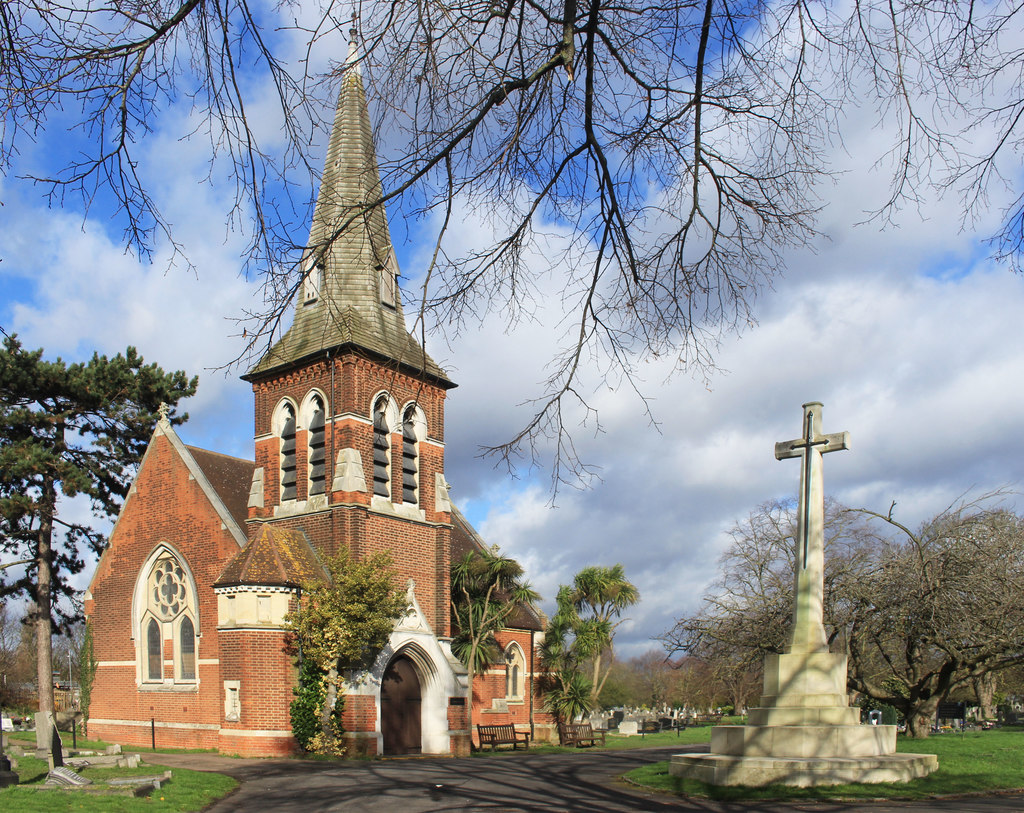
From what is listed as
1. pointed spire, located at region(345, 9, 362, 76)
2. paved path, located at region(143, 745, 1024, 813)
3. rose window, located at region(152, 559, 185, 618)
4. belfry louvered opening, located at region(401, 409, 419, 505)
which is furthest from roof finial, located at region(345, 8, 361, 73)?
rose window, located at region(152, 559, 185, 618)

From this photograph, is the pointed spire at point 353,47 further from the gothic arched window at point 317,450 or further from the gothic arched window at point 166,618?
the gothic arched window at point 166,618

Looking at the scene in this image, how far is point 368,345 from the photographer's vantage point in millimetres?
23391

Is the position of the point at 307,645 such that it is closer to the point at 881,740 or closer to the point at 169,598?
the point at 169,598

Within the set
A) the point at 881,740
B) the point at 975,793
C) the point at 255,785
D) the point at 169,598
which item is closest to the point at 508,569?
the point at 169,598

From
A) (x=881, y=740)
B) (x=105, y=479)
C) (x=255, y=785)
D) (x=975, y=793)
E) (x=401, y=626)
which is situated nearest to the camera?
(x=975, y=793)

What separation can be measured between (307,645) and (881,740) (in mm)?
13198

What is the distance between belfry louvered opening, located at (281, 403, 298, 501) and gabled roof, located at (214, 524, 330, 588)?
145cm

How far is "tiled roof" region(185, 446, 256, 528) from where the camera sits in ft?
83.4

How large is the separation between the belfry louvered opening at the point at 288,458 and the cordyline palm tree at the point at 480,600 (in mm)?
5537

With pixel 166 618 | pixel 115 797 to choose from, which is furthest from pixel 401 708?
pixel 115 797

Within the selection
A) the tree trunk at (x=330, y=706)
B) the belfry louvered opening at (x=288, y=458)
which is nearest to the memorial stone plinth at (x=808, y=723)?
the tree trunk at (x=330, y=706)

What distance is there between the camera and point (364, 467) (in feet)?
76.0

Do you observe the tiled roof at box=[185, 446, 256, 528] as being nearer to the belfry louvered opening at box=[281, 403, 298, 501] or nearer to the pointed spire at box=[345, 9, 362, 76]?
the belfry louvered opening at box=[281, 403, 298, 501]

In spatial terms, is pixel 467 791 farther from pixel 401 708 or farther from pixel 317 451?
pixel 317 451
